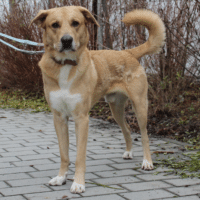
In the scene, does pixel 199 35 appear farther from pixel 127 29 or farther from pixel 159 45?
pixel 159 45

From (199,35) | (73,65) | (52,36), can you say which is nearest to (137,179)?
(73,65)

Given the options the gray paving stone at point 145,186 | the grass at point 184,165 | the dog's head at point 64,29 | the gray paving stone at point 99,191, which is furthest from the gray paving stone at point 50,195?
the dog's head at point 64,29

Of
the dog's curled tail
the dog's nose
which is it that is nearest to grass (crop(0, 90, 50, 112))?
the dog's curled tail

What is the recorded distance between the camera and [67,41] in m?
3.06

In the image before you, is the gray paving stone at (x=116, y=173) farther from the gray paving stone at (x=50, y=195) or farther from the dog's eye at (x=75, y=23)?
the dog's eye at (x=75, y=23)

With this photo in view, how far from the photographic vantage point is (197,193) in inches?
122

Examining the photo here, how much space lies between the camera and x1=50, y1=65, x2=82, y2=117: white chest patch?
130 inches

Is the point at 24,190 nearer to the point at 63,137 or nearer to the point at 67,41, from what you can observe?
the point at 63,137

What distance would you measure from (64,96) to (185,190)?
1.44 metres

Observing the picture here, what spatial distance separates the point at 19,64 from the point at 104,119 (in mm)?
3852

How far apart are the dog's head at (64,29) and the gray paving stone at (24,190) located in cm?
131

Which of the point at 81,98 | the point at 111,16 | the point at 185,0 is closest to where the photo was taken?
the point at 81,98

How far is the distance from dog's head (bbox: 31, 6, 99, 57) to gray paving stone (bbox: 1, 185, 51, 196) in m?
1.31

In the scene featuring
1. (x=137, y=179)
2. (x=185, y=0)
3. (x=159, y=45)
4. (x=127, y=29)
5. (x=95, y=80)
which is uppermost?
(x=185, y=0)
